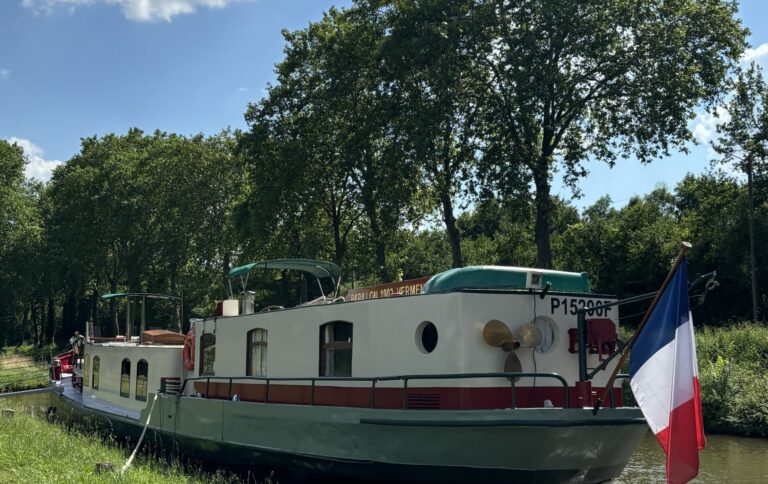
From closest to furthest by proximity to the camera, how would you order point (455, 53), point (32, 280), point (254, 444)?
point (254, 444) → point (455, 53) → point (32, 280)

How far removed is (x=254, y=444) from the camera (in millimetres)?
11469

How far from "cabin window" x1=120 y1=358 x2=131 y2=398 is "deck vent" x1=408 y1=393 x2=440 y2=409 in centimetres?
946

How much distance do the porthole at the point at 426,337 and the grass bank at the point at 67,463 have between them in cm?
351

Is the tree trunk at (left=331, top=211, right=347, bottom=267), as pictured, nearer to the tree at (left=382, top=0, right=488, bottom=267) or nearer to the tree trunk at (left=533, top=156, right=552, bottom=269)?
the tree at (left=382, top=0, right=488, bottom=267)

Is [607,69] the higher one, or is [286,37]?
[286,37]

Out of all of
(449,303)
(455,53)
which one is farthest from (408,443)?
(455,53)

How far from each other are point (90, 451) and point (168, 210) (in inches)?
1213

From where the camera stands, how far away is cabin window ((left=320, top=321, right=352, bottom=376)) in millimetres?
10938

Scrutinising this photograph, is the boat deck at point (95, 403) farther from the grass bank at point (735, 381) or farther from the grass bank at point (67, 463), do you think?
the grass bank at point (735, 381)

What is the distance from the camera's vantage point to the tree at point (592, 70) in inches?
944

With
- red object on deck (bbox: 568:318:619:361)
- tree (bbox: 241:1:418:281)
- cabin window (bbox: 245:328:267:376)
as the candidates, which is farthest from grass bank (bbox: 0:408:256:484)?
tree (bbox: 241:1:418:281)

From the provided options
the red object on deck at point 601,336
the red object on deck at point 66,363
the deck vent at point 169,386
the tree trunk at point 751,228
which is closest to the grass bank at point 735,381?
the tree trunk at point 751,228

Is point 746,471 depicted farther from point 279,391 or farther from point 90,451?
point 90,451

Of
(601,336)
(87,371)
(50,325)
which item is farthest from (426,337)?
(50,325)
